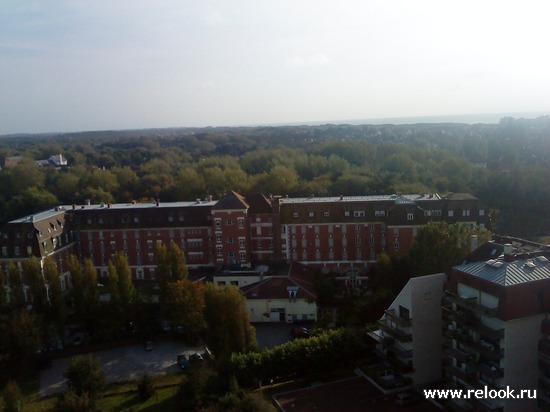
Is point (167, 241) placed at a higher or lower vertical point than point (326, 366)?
higher

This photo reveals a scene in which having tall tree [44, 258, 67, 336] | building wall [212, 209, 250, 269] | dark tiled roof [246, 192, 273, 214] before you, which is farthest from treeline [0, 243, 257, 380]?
dark tiled roof [246, 192, 273, 214]

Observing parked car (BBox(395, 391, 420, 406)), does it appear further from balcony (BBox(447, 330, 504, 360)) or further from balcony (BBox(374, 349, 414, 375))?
balcony (BBox(447, 330, 504, 360))

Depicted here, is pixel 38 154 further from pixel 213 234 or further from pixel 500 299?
pixel 500 299

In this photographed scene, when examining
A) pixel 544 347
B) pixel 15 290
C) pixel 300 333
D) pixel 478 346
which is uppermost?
pixel 544 347

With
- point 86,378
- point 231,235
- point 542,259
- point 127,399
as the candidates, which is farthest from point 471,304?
point 231,235

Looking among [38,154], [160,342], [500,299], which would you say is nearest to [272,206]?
[160,342]

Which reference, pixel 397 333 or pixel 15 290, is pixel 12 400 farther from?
pixel 397 333
